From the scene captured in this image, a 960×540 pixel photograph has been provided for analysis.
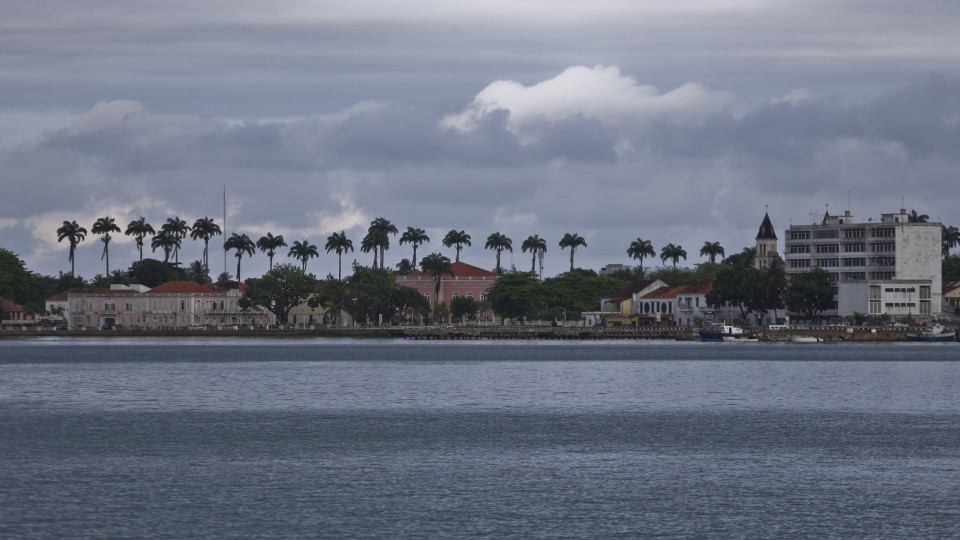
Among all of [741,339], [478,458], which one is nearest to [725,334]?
[741,339]

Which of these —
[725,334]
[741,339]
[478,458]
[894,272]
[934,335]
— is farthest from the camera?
[894,272]

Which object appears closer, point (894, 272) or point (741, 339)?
point (741, 339)

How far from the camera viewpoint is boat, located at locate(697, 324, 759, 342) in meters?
190

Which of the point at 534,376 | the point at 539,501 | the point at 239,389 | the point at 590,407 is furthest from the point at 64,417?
the point at 534,376

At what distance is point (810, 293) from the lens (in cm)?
18588

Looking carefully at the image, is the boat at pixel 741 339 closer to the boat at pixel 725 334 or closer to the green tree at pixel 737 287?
the boat at pixel 725 334

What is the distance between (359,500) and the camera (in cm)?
3591

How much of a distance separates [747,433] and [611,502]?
19.3 m

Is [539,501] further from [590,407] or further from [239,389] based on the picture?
[239,389]

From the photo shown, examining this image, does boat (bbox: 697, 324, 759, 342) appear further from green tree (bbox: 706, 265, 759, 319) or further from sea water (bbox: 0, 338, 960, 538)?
sea water (bbox: 0, 338, 960, 538)

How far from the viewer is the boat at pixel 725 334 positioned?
190m

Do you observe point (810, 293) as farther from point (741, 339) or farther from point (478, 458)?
point (478, 458)

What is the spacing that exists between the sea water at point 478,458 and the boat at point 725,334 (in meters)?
99.4

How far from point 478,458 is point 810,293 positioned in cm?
14998
